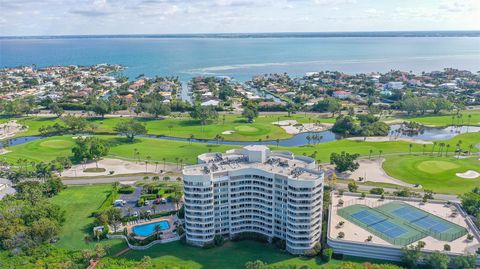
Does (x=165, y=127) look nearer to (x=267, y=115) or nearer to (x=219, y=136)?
(x=219, y=136)

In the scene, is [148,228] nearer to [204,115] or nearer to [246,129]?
[246,129]

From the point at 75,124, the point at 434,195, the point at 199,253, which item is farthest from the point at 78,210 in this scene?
the point at 434,195

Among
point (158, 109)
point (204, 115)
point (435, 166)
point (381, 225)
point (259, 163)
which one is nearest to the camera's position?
point (381, 225)

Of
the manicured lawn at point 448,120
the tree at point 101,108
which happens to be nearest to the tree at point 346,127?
the manicured lawn at point 448,120

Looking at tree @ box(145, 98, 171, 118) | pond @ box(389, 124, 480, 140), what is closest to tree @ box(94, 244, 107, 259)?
tree @ box(145, 98, 171, 118)

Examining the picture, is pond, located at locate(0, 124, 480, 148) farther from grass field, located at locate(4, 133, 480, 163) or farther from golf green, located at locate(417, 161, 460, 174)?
golf green, located at locate(417, 161, 460, 174)

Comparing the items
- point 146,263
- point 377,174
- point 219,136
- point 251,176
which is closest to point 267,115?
point 219,136
